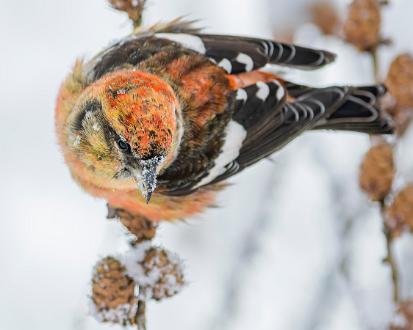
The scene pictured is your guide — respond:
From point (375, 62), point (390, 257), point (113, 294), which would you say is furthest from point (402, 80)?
point (113, 294)

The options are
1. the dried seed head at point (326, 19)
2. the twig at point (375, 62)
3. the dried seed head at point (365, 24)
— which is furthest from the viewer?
the dried seed head at point (326, 19)

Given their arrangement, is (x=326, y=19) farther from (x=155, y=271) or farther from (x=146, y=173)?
(x=155, y=271)

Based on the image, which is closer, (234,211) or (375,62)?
(375,62)

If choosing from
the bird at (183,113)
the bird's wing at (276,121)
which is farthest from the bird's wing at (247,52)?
the bird's wing at (276,121)

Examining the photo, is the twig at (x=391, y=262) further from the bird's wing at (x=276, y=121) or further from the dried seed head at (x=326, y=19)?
the dried seed head at (x=326, y=19)

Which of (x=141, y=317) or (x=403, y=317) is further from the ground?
(x=141, y=317)

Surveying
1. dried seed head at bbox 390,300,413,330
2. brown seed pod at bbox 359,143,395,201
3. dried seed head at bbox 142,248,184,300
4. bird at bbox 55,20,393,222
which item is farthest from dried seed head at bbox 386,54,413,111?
dried seed head at bbox 142,248,184,300

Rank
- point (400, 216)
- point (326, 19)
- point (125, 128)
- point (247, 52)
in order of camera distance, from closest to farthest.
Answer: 1. point (125, 128)
2. point (400, 216)
3. point (247, 52)
4. point (326, 19)

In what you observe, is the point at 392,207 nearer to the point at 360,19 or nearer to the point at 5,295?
the point at 360,19

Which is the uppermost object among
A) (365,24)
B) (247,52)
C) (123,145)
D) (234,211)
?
(365,24)
